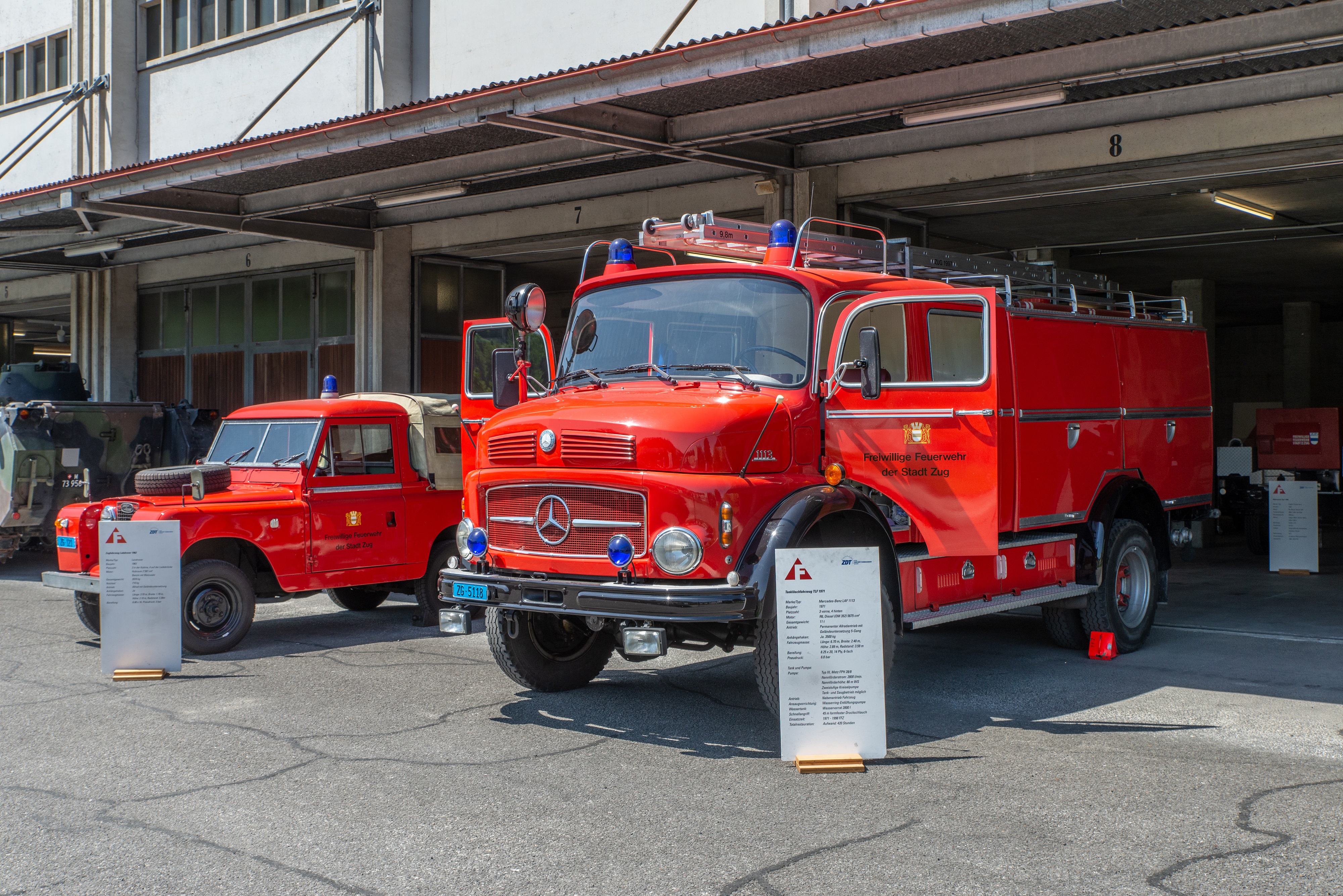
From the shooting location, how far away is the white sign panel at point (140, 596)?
8914 mm

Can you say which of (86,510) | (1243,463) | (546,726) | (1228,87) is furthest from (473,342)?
(1243,463)

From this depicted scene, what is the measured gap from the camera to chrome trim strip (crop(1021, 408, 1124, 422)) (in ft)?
27.3

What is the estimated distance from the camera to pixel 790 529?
6.77 meters

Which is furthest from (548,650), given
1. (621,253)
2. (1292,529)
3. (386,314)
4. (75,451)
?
(386,314)

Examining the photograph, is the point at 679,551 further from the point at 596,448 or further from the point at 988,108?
the point at 988,108

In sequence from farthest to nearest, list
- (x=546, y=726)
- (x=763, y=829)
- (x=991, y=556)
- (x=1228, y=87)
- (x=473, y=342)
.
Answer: (x=1228, y=87) → (x=473, y=342) → (x=991, y=556) → (x=546, y=726) → (x=763, y=829)

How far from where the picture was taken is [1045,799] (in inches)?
230

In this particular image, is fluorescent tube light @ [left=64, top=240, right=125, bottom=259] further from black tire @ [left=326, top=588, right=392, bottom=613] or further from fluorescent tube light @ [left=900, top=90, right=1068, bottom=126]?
fluorescent tube light @ [left=900, top=90, right=1068, bottom=126]

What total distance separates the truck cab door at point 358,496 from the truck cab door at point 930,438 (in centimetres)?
507

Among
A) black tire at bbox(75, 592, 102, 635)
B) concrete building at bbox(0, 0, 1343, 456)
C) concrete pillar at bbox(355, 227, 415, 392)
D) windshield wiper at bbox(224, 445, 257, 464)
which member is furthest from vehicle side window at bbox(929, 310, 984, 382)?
concrete pillar at bbox(355, 227, 415, 392)

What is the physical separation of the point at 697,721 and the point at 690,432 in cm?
187

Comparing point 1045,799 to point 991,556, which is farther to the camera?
point 991,556

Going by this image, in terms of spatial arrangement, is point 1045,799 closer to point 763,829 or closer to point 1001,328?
point 763,829

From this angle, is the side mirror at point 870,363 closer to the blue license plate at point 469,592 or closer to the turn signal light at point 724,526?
the turn signal light at point 724,526
